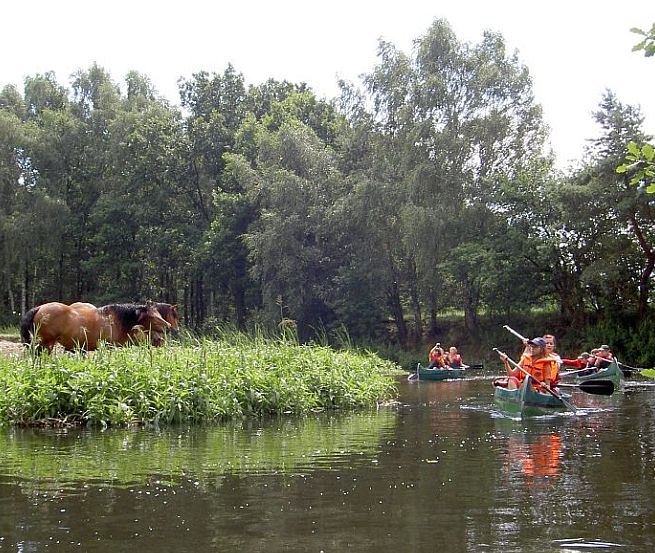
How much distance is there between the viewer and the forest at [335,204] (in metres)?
33.7

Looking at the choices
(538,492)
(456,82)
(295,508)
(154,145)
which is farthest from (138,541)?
(154,145)

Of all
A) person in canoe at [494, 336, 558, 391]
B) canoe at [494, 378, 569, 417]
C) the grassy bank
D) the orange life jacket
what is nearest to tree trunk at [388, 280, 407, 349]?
the grassy bank

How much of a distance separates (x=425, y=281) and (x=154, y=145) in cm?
1967

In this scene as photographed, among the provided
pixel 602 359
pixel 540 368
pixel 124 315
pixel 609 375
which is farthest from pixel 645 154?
pixel 602 359

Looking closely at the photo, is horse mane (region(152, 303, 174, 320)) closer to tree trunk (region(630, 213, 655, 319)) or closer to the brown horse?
the brown horse

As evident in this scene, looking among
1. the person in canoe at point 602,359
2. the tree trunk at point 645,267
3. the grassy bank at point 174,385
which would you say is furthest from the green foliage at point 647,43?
the tree trunk at point 645,267

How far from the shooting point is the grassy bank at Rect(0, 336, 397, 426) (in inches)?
518

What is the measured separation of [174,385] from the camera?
45.9 feet

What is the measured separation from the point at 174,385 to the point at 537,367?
7.03 metres

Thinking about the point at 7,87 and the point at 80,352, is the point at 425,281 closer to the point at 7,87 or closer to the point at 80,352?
the point at 80,352

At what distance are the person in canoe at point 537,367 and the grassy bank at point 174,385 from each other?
3037 millimetres

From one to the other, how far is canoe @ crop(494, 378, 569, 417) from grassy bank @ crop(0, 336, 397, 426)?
3088 mm

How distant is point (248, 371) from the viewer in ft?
49.8

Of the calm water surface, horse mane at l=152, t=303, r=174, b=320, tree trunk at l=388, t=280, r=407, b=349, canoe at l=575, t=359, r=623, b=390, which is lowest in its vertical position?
the calm water surface
